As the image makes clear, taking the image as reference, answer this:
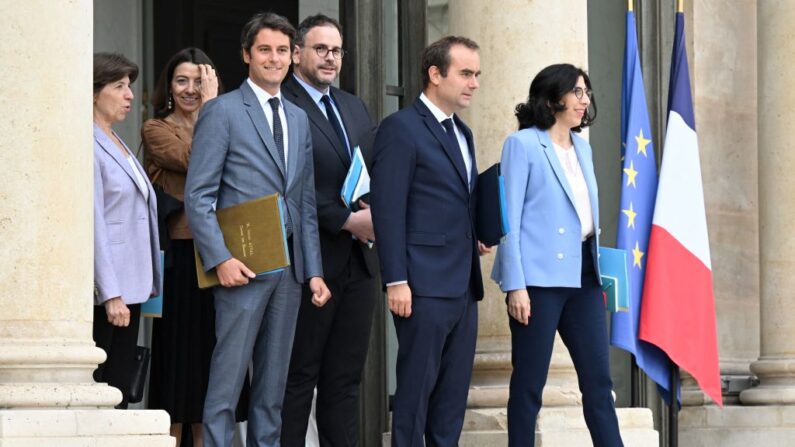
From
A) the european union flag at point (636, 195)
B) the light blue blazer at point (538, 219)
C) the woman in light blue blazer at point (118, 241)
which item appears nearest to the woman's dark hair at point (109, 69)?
the woman in light blue blazer at point (118, 241)

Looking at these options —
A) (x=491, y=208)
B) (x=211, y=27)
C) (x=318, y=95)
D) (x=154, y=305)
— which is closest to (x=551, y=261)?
(x=491, y=208)

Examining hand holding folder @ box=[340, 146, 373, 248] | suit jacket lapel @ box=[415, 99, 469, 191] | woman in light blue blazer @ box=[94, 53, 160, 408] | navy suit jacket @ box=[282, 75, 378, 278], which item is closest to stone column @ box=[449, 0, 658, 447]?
navy suit jacket @ box=[282, 75, 378, 278]

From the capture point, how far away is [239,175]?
707cm

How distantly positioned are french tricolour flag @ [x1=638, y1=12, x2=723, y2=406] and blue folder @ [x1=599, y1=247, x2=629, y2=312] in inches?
62.0

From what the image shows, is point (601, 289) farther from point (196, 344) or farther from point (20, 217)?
point (20, 217)

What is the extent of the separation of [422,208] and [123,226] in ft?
4.19

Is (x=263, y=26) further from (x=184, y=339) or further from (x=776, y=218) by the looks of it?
(x=776, y=218)

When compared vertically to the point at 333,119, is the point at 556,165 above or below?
below

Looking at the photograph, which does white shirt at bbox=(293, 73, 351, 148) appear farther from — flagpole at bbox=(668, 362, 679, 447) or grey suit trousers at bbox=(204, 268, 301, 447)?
flagpole at bbox=(668, 362, 679, 447)

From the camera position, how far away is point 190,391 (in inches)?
306

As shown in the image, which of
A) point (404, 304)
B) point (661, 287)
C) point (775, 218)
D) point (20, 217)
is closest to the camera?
point (20, 217)

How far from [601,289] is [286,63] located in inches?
72.2

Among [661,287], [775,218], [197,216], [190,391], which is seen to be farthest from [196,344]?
[775,218]

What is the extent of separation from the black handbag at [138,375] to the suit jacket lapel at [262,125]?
1008 mm
